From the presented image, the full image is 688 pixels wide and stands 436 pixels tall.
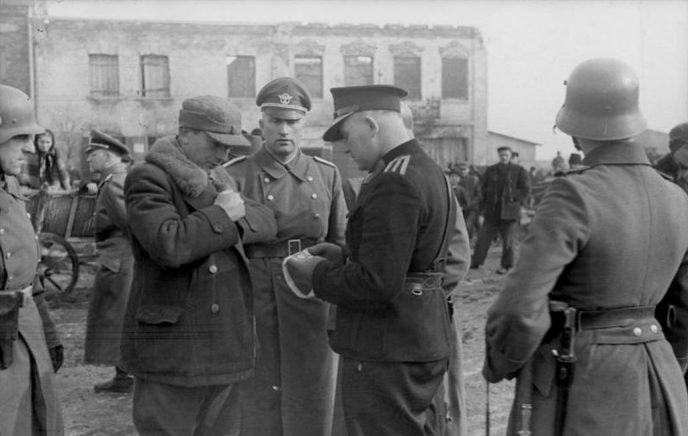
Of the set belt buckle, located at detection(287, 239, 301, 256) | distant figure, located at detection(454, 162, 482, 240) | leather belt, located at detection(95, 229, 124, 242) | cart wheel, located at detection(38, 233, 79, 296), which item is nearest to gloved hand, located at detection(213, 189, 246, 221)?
belt buckle, located at detection(287, 239, 301, 256)

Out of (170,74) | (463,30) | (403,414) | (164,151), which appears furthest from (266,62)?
(403,414)

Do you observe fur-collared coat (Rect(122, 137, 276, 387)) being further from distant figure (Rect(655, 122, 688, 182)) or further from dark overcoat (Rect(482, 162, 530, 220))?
dark overcoat (Rect(482, 162, 530, 220))

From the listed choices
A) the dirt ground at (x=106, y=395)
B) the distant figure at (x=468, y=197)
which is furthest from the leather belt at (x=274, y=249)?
the distant figure at (x=468, y=197)

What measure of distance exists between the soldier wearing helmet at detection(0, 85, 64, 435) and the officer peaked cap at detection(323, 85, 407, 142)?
43.6 inches

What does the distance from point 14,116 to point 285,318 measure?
60.9 inches

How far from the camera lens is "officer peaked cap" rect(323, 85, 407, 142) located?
2549 mm

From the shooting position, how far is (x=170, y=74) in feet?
26.7

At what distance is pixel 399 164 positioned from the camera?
2.41m

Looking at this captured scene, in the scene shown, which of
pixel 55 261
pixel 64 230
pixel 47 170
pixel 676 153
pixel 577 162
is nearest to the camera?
pixel 577 162

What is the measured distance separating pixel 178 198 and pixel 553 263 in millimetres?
1349

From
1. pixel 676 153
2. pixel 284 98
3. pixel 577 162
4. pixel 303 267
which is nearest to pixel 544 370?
pixel 303 267

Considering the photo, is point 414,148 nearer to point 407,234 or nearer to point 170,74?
point 407,234

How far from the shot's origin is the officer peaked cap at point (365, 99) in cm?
255

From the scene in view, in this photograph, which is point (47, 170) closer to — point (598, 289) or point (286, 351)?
point (286, 351)
